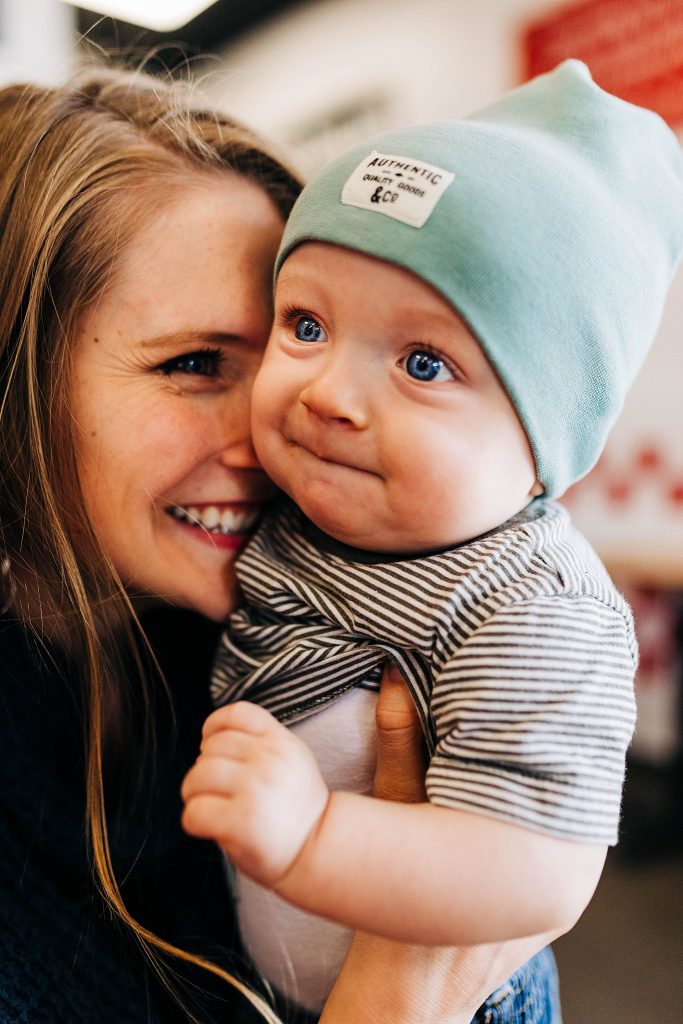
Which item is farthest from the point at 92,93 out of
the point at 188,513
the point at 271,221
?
the point at 188,513

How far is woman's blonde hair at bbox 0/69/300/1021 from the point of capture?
0.99 metres

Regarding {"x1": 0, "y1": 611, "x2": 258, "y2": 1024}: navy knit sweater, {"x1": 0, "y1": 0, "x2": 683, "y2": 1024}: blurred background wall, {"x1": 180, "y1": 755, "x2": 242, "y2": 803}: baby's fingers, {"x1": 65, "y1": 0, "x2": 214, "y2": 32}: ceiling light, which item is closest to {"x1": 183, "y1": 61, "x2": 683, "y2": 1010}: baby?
{"x1": 180, "y1": 755, "x2": 242, "y2": 803}: baby's fingers

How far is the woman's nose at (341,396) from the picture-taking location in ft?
2.46

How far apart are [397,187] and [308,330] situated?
6.4 inches

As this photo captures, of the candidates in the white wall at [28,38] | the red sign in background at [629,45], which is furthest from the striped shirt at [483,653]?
the red sign in background at [629,45]

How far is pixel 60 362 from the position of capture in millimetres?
1005

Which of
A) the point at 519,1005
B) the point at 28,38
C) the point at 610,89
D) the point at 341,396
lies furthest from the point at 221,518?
the point at 610,89

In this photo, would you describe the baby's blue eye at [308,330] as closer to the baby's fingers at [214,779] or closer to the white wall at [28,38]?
the baby's fingers at [214,779]

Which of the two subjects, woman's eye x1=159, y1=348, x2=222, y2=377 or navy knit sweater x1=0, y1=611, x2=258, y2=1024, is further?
woman's eye x1=159, y1=348, x2=222, y2=377

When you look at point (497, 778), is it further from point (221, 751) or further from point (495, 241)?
point (495, 241)

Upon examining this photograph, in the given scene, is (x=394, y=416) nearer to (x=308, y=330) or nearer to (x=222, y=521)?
(x=308, y=330)

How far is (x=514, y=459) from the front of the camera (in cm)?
77

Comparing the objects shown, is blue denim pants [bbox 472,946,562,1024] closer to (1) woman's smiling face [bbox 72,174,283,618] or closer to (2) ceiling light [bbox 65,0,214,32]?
(1) woman's smiling face [bbox 72,174,283,618]

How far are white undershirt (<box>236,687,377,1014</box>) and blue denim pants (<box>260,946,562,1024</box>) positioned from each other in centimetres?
3
